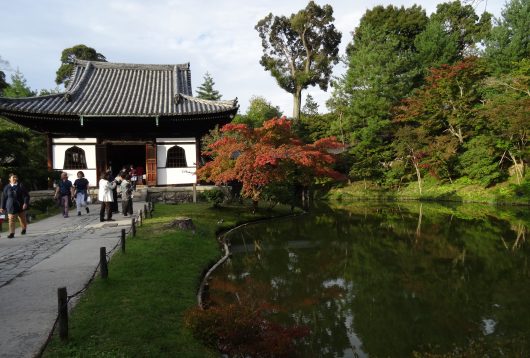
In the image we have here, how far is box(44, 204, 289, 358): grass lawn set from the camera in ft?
15.5

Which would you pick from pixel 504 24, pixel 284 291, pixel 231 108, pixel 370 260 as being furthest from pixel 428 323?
pixel 504 24

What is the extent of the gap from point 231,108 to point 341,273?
474 inches

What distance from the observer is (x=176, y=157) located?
2073cm

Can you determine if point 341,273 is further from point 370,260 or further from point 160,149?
point 160,149

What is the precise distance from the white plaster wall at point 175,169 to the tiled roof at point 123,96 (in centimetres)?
186

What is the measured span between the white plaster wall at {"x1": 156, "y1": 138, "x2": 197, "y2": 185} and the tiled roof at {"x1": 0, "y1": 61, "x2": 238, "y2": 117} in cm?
186

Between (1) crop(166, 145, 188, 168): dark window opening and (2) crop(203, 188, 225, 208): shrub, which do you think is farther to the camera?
(1) crop(166, 145, 188, 168): dark window opening

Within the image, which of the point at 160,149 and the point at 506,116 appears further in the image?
the point at 506,116

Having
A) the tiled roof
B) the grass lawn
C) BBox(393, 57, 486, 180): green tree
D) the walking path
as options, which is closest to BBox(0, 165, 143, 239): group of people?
the walking path

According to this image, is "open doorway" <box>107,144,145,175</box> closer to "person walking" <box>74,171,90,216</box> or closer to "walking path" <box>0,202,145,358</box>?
"person walking" <box>74,171,90,216</box>

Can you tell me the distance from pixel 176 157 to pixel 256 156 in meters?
6.75

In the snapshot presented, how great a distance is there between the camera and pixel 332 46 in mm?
42219

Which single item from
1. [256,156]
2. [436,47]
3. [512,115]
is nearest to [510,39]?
[436,47]

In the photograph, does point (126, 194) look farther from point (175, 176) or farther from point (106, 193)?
point (175, 176)
